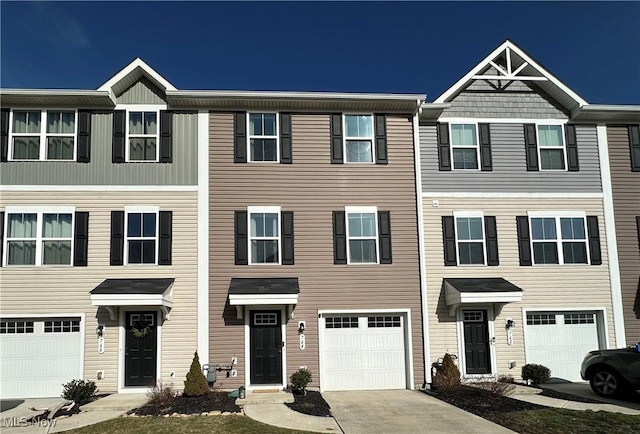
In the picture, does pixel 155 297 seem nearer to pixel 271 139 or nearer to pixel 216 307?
pixel 216 307

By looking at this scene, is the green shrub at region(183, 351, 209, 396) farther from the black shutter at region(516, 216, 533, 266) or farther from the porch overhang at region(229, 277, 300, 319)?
the black shutter at region(516, 216, 533, 266)

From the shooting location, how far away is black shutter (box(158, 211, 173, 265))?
1398 cm

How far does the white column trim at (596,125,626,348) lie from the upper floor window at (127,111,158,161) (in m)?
12.8

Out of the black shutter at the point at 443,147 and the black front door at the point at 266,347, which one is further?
the black shutter at the point at 443,147

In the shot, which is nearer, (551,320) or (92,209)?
(92,209)

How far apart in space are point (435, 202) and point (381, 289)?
293 cm

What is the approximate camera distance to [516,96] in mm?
15992

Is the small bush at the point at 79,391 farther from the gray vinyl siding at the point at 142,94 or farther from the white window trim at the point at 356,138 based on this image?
the white window trim at the point at 356,138

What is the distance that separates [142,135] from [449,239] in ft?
29.2

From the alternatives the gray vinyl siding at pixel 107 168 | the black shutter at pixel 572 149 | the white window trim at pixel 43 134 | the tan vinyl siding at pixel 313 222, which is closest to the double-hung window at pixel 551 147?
the black shutter at pixel 572 149

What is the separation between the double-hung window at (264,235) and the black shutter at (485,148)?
20.0 ft

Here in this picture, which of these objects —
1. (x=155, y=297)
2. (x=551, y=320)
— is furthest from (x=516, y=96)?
(x=155, y=297)

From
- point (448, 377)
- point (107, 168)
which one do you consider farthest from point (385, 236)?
point (107, 168)

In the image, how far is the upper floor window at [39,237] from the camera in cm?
1376
